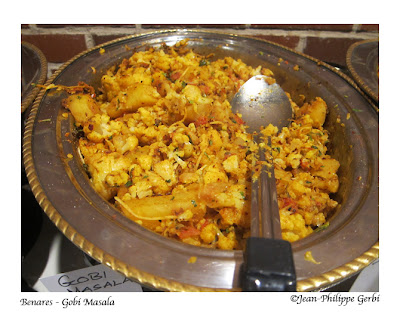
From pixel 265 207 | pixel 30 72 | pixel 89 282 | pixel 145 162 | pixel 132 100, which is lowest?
pixel 89 282

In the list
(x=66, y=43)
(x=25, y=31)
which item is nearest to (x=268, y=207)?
(x=66, y=43)

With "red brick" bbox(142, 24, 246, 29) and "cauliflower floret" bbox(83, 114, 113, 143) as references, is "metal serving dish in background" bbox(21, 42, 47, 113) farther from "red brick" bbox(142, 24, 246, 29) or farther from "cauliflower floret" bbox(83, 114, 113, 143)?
"red brick" bbox(142, 24, 246, 29)

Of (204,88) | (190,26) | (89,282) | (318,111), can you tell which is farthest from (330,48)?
(89,282)

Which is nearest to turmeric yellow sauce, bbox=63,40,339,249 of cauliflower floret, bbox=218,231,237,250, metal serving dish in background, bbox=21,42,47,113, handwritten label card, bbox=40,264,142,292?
cauliflower floret, bbox=218,231,237,250

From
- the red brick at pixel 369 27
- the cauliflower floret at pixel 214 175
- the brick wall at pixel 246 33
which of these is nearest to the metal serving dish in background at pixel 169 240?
the cauliflower floret at pixel 214 175

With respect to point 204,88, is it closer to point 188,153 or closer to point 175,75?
point 175,75

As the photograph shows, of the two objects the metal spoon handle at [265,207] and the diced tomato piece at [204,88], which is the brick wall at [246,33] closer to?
the diced tomato piece at [204,88]

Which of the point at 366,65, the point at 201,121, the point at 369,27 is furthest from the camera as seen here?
the point at 369,27
